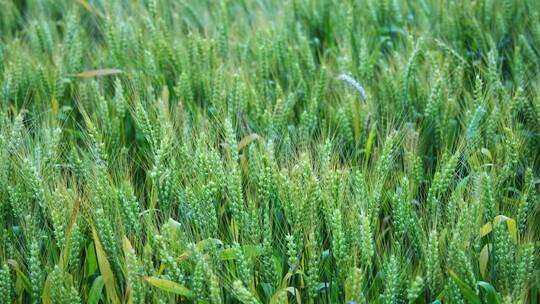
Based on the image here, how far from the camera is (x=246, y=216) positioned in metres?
1.78

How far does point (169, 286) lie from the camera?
5.42 feet

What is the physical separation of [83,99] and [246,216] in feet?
3.84

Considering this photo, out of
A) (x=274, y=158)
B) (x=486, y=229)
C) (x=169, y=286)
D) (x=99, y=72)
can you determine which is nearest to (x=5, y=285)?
(x=169, y=286)

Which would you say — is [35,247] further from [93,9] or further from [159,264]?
[93,9]

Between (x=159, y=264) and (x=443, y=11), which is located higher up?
(x=443, y=11)

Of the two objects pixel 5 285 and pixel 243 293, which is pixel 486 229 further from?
pixel 5 285

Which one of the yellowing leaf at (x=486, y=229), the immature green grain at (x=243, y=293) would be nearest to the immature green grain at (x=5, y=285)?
the immature green grain at (x=243, y=293)

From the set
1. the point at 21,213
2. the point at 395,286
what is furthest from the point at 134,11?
the point at 395,286

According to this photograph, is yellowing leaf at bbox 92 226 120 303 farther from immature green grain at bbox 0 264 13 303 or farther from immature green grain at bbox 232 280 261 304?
immature green grain at bbox 232 280 261 304

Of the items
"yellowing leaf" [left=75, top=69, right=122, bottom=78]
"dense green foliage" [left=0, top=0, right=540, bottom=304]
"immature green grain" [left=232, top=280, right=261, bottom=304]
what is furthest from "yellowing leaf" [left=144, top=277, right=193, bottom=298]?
"yellowing leaf" [left=75, top=69, right=122, bottom=78]

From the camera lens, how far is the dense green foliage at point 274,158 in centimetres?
172

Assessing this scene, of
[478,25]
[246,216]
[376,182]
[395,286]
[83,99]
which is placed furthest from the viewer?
[478,25]

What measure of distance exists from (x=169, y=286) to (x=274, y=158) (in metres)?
0.54

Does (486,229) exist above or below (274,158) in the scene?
below
